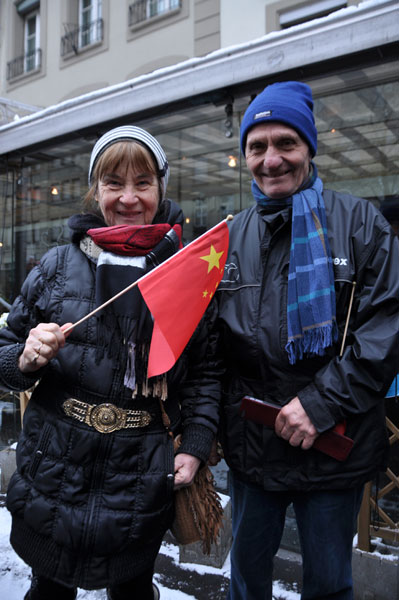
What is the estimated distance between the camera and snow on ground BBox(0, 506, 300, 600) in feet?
8.63

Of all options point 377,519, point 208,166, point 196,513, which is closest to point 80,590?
point 196,513

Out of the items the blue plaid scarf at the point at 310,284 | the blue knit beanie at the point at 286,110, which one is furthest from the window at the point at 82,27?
the blue plaid scarf at the point at 310,284

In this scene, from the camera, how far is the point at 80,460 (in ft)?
5.12

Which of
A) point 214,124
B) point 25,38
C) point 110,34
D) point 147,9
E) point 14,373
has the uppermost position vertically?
point 25,38

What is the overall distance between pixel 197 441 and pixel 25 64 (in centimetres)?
1644

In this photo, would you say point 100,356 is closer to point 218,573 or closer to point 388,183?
point 218,573

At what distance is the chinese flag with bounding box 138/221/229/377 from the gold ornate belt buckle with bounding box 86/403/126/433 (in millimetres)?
211

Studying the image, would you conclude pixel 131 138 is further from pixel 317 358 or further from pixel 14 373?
pixel 317 358

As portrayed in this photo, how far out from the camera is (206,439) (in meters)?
1.72

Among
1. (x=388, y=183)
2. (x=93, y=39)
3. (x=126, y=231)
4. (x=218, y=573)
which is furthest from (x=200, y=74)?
(x=93, y=39)

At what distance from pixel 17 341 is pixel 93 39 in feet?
44.7

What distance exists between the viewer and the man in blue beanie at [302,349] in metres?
1.65

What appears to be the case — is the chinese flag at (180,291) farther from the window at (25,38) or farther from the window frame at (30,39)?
the window at (25,38)

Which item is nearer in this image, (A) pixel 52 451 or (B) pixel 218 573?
(A) pixel 52 451
